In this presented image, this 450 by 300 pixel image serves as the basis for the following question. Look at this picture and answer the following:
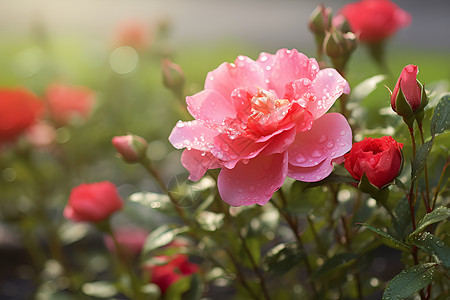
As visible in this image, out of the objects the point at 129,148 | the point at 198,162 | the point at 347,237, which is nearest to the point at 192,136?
the point at 198,162

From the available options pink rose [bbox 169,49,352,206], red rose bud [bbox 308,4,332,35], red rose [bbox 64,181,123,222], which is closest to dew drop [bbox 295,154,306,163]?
pink rose [bbox 169,49,352,206]

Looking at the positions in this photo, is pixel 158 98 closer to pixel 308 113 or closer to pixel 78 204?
pixel 78 204

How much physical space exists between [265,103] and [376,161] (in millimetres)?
101

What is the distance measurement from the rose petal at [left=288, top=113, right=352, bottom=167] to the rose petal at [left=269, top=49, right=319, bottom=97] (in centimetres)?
4

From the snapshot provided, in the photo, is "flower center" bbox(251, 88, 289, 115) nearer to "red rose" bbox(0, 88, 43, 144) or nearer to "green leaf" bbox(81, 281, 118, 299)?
"green leaf" bbox(81, 281, 118, 299)

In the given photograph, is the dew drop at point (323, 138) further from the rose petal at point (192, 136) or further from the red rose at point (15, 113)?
the red rose at point (15, 113)

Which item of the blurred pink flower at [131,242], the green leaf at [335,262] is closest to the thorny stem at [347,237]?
the green leaf at [335,262]

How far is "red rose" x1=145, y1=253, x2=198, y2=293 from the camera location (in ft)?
2.31

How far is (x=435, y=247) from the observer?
42 centimetres

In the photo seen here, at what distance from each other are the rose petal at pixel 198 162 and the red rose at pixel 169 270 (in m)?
0.24

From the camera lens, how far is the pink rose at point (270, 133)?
1.42ft

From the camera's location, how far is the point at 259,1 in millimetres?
4250

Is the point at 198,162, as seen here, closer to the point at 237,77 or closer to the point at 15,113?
the point at 237,77

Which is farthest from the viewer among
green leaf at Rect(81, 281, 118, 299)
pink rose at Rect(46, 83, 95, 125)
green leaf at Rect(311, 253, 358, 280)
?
pink rose at Rect(46, 83, 95, 125)
